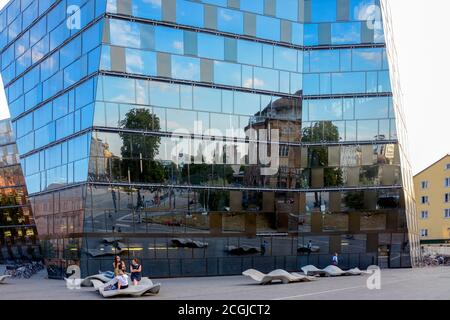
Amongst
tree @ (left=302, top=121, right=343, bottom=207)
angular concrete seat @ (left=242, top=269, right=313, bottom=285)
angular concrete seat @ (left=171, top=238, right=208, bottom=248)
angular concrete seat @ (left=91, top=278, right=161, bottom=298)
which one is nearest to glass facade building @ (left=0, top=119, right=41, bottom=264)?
angular concrete seat @ (left=171, top=238, right=208, bottom=248)

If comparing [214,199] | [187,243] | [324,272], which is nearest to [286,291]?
[324,272]

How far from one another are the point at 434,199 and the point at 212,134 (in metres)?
56.3

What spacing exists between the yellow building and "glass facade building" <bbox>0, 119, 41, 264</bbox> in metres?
52.2

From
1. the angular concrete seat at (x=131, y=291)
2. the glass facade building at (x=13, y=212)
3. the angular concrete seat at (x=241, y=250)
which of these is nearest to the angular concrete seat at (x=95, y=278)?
the angular concrete seat at (x=131, y=291)

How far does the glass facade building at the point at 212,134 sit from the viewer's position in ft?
108

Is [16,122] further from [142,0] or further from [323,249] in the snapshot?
[323,249]

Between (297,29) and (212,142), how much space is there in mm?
9205

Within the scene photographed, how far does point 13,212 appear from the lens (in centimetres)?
5044

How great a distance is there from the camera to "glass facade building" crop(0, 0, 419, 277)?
3288 centimetres

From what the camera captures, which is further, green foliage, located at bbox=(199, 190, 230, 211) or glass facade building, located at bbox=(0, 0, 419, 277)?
green foliage, located at bbox=(199, 190, 230, 211)

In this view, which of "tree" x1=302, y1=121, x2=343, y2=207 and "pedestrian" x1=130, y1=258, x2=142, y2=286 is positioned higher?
"tree" x1=302, y1=121, x2=343, y2=207

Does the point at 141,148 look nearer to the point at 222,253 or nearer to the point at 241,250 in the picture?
the point at 222,253

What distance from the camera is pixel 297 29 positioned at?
125 feet

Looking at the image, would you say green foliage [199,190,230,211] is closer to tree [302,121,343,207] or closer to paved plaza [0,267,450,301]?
tree [302,121,343,207]
